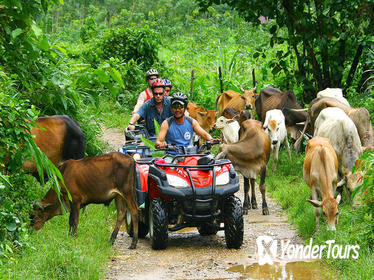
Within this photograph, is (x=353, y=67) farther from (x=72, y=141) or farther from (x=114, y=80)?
(x=72, y=141)

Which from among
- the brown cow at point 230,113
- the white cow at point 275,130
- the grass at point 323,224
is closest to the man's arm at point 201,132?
the grass at point 323,224

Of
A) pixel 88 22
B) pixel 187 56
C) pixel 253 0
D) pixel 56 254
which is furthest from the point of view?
pixel 88 22

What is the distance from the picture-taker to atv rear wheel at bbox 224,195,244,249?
317 inches

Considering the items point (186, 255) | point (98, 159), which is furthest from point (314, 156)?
point (98, 159)

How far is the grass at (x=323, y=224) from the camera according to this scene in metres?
6.86

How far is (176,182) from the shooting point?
A: 8055 millimetres

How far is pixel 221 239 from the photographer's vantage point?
29.1 ft

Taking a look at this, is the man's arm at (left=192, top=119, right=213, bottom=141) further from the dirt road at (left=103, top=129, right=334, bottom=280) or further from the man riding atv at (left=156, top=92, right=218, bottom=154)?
the dirt road at (left=103, top=129, right=334, bottom=280)

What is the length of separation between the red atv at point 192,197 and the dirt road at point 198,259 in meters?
0.26

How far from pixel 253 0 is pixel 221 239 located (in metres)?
7.09

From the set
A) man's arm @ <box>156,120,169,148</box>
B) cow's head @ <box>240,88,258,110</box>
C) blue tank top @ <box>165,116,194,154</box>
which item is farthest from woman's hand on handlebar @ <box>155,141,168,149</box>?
cow's head @ <box>240,88,258,110</box>

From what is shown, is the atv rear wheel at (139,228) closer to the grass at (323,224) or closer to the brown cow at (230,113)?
the grass at (323,224)

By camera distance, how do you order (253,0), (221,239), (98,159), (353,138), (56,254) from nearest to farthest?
1. (56,254)
2. (98,159)
3. (221,239)
4. (353,138)
5. (253,0)

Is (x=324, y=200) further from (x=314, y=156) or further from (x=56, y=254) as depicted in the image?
(x=56, y=254)
